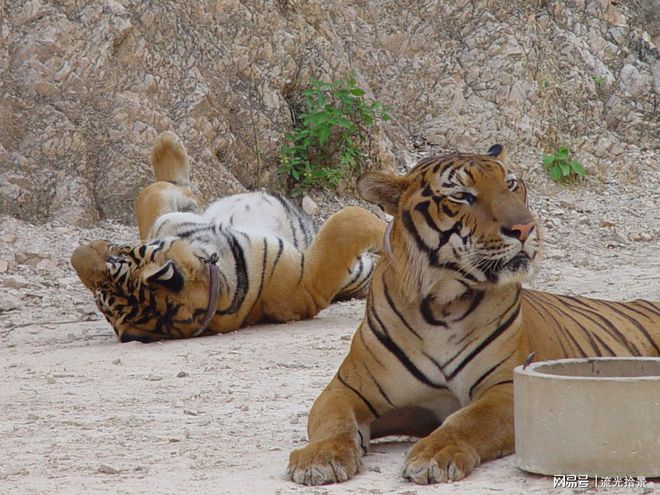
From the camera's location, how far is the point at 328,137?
9492mm

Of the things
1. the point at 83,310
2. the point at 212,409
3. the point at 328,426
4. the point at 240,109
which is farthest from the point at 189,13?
the point at 328,426

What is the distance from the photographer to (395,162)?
32.5ft

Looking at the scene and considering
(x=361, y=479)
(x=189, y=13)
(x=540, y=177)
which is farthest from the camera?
(x=540, y=177)

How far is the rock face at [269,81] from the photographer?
8.63 m

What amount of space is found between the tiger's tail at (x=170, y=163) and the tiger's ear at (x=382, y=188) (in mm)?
4346

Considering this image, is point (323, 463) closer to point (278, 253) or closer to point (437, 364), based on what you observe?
point (437, 364)

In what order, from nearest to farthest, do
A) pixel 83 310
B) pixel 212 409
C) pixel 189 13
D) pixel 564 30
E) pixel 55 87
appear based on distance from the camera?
pixel 212 409, pixel 83 310, pixel 55 87, pixel 189 13, pixel 564 30

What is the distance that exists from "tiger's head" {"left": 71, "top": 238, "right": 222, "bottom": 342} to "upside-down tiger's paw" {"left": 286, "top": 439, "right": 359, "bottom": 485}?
2.94m

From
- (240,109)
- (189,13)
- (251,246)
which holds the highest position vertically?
(189,13)

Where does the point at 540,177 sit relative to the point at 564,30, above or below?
below

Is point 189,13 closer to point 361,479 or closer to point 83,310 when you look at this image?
Answer: point 83,310

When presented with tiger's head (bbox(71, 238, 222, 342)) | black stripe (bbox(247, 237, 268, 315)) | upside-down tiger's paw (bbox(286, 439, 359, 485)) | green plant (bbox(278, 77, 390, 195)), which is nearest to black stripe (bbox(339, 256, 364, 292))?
black stripe (bbox(247, 237, 268, 315))

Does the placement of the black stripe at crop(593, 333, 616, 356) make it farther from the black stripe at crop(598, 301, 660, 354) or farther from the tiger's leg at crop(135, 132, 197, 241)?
the tiger's leg at crop(135, 132, 197, 241)

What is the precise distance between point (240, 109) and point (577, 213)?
9.04 ft
